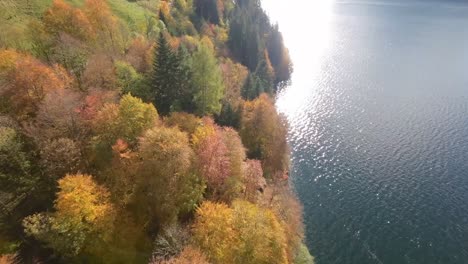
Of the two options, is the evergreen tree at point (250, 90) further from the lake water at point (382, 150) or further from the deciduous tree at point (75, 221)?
the deciduous tree at point (75, 221)

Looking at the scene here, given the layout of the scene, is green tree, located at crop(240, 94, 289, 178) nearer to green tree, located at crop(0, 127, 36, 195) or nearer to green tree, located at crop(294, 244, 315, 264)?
green tree, located at crop(294, 244, 315, 264)

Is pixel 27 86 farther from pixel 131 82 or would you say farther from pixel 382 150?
pixel 382 150

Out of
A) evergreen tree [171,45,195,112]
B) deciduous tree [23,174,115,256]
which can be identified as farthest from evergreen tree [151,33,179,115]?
deciduous tree [23,174,115,256]

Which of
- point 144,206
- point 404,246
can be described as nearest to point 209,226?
point 144,206

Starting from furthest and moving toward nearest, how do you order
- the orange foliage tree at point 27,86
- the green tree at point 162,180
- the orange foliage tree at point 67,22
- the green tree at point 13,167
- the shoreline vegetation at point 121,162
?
the orange foliage tree at point 67,22 → the orange foliage tree at point 27,86 → the green tree at point 162,180 → the green tree at point 13,167 → the shoreline vegetation at point 121,162

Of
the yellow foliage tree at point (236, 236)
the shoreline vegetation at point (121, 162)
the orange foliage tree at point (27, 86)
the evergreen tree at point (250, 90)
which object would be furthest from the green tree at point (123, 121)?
the evergreen tree at point (250, 90)

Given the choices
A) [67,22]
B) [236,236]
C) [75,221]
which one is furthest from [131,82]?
[236,236]

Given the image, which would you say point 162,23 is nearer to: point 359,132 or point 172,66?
point 172,66
